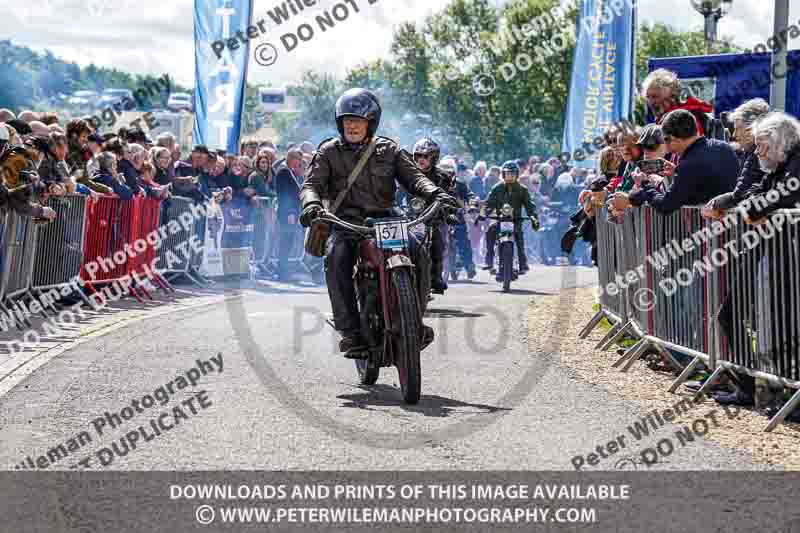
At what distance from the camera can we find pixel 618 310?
12102 mm

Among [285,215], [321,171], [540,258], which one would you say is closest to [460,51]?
[540,258]

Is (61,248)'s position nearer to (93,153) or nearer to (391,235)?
(93,153)

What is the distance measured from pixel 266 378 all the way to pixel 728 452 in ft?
12.6

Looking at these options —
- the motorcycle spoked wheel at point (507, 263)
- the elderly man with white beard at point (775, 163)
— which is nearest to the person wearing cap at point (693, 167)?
the elderly man with white beard at point (775, 163)

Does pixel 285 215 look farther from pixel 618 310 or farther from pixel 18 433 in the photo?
pixel 18 433

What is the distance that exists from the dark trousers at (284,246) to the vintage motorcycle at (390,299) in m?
13.0

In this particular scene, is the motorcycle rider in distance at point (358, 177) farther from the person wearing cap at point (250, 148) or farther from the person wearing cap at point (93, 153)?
the person wearing cap at point (250, 148)

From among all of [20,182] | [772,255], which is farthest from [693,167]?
[20,182]

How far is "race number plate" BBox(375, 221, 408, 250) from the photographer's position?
350 inches

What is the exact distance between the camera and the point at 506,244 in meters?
20.7

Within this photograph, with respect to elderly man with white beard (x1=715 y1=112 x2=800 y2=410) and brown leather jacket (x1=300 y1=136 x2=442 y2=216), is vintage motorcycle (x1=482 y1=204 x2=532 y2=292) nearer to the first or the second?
brown leather jacket (x1=300 y1=136 x2=442 y2=216)

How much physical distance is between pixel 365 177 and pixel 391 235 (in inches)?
31.7

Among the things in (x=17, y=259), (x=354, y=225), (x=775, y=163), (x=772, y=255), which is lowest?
(x=17, y=259)

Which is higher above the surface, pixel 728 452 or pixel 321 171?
pixel 321 171
